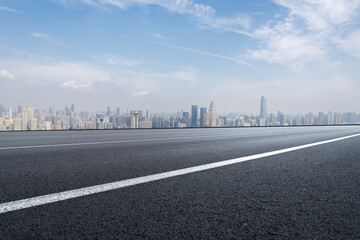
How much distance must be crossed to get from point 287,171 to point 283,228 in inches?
87.1

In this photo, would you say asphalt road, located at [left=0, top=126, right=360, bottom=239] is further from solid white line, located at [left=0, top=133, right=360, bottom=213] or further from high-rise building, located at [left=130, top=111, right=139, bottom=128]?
high-rise building, located at [left=130, top=111, right=139, bottom=128]

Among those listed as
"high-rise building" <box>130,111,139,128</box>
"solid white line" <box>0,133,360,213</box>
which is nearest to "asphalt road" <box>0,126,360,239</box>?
"solid white line" <box>0,133,360,213</box>

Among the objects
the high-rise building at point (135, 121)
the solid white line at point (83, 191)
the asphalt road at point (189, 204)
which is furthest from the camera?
the high-rise building at point (135, 121)

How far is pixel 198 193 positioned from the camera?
252 cm

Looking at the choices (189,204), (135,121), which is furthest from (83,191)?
(135,121)

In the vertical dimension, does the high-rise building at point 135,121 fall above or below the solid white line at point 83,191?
above

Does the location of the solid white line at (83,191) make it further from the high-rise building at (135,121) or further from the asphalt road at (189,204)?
the high-rise building at (135,121)

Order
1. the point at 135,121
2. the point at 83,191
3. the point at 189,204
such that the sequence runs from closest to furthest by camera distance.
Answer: the point at 189,204
the point at 83,191
the point at 135,121

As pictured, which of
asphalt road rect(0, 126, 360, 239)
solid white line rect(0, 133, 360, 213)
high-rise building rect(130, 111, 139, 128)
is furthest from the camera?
high-rise building rect(130, 111, 139, 128)

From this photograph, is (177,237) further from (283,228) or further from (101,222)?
(283,228)

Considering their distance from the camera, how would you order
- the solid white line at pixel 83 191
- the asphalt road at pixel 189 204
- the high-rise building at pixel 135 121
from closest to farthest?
the asphalt road at pixel 189 204 → the solid white line at pixel 83 191 → the high-rise building at pixel 135 121

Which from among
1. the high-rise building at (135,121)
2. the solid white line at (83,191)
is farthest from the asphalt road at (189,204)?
the high-rise building at (135,121)

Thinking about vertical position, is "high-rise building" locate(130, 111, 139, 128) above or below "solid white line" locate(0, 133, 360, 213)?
Answer: above

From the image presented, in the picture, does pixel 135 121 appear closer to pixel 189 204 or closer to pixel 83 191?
pixel 83 191
